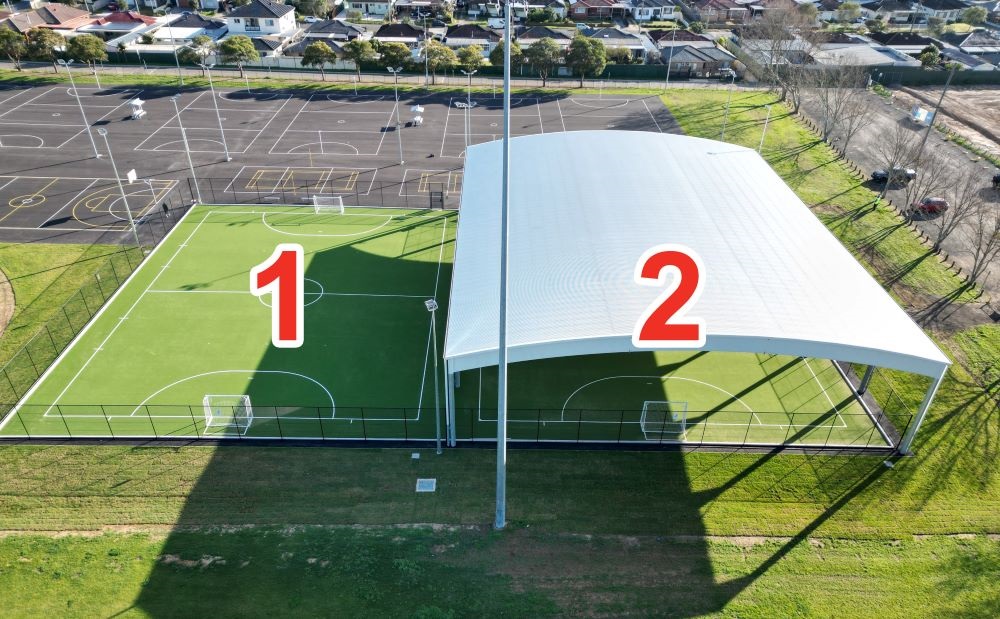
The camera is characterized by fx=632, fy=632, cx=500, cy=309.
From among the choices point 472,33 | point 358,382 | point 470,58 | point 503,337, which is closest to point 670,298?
point 503,337

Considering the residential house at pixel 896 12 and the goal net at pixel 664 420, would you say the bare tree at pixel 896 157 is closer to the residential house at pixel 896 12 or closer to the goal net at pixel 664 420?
the goal net at pixel 664 420

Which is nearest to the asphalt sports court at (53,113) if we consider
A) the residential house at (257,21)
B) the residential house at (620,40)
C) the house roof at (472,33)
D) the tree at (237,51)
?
the tree at (237,51)

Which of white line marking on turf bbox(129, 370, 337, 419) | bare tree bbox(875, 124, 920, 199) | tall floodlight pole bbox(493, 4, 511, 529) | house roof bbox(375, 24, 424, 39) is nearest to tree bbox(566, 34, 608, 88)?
house roof bbox(375, 24, 424, 39)

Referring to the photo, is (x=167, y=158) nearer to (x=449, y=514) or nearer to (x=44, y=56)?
(x=44, y=56)

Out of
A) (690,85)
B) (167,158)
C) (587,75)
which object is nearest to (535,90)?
(587,75)

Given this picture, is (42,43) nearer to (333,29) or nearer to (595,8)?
(333,29)
